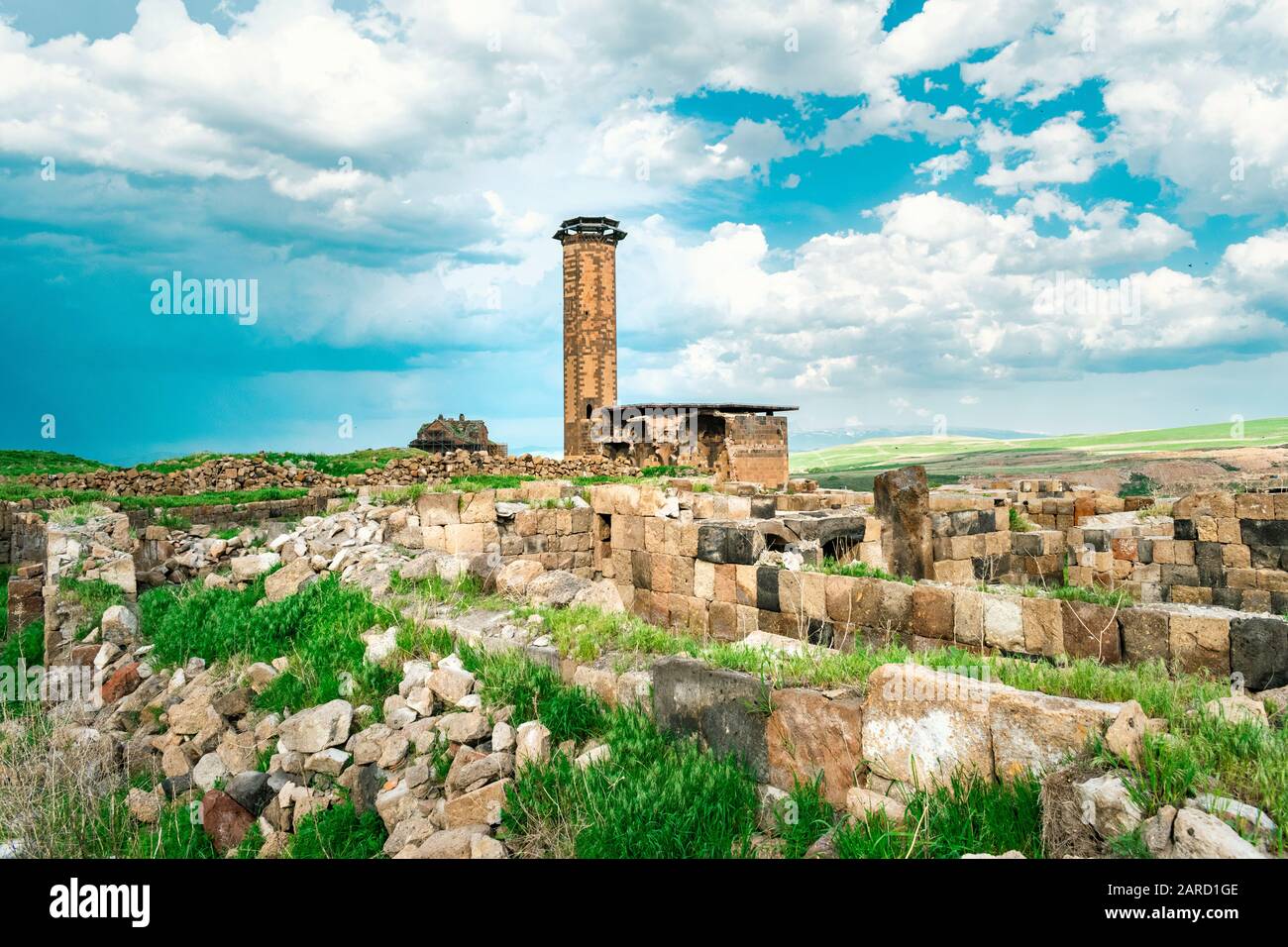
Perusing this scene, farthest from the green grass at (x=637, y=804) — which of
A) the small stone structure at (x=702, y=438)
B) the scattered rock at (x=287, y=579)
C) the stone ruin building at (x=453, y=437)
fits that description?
the stone ruin building at (x=453, y=437)

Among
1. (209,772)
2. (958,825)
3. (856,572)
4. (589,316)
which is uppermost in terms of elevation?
(589,316)

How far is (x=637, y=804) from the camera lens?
3.58m

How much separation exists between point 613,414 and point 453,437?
350 inches

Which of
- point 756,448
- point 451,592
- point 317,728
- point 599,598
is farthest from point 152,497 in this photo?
point 756,448

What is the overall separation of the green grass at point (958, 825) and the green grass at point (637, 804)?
22.8 inches

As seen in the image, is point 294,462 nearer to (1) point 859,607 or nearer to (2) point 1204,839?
(1) point 859,607

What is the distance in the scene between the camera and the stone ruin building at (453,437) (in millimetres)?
40500

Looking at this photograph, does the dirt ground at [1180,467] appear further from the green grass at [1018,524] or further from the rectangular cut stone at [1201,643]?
the rectangular cut stone at [1201,643]

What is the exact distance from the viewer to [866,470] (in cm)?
5434

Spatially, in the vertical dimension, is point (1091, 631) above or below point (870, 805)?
above

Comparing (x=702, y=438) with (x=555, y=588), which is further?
(x=702, y=438)

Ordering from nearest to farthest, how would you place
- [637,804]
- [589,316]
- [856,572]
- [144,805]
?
[637,804], [144,805], [856,572], [589,316]
